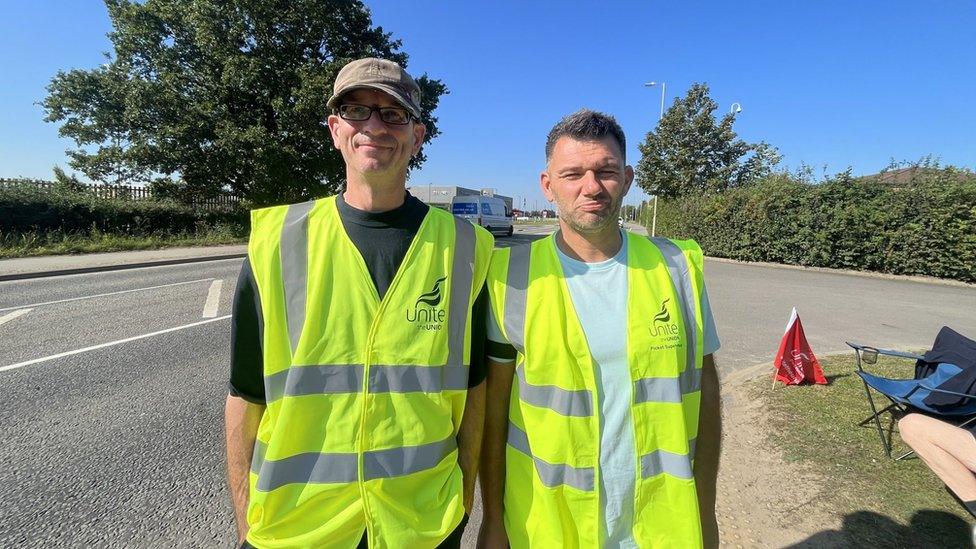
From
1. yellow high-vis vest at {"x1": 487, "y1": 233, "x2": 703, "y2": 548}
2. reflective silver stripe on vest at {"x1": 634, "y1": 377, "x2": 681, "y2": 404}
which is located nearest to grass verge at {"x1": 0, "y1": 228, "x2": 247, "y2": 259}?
yellow high-vis vest at {"x1": 487, "y1": 233, "x2": 703, "y2": 548}

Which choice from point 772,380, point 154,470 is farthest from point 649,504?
point 772,380

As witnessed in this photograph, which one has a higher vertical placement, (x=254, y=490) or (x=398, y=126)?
(x=398, y=126)

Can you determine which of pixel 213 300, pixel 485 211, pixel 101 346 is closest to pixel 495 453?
pixel 101 346

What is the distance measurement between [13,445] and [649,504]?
470cm

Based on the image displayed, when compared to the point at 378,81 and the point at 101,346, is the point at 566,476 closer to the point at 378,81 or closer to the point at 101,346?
the point at 378,81

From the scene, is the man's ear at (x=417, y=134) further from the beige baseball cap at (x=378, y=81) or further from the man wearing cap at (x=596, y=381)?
the man wearing cap at (x=596, y=381)

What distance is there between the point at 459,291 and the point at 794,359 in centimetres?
465

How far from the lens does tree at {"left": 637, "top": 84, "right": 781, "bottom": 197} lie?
82.6 feet

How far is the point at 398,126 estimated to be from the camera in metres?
1.63

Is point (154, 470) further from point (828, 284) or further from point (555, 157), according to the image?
point (828, 284)

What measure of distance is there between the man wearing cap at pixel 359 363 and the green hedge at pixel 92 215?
61.6 ft

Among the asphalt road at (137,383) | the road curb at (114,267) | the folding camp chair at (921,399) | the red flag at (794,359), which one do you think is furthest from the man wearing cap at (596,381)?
the road curb at (114,267)

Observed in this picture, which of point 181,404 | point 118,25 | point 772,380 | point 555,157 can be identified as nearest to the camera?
point 555,157

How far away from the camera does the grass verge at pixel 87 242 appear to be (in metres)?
13.1
